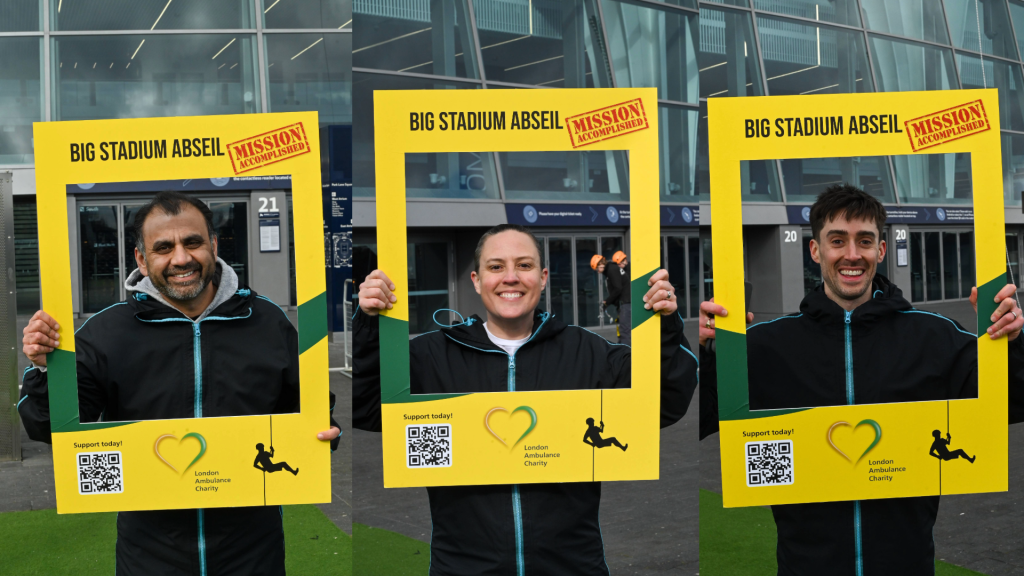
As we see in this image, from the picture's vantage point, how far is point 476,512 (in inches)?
85.0

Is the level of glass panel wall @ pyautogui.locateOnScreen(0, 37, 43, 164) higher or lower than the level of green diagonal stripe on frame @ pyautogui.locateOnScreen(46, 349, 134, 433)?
higher

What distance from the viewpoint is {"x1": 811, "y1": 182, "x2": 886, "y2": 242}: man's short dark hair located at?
2.27m

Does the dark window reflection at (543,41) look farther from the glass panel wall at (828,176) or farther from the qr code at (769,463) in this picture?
the qr code at (769,463)

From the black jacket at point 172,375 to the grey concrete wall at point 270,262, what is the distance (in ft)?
0.14

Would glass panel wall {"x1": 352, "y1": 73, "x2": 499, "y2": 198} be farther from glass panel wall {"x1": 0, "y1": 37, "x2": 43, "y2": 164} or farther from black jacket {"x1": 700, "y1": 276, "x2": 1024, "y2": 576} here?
glass panel wall {"x1": 0, "y1": 37, "x2": 43, "y2": 164}

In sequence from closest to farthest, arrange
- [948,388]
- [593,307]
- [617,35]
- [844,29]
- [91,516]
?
[948,388] → [593,307] → [844,29] → [617,35] → [91,516]

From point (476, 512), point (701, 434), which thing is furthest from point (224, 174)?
point (701, 434)

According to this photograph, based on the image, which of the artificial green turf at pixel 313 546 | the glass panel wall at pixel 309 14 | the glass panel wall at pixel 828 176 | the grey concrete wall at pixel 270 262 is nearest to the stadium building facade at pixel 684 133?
the glass panel wall at pixel 828 176

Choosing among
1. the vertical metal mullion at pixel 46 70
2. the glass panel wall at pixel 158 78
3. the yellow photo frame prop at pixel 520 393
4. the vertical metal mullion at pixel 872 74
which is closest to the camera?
the yellow photo frame prop at pixel 520 393

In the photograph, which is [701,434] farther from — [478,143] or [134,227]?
[134,227]

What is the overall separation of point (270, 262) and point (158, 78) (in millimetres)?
2371

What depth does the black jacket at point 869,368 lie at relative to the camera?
228cm

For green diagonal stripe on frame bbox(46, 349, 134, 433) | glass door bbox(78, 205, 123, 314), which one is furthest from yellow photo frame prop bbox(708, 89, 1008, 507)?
green diagonal stripe on frame bbox(46, 349, 134, 433)

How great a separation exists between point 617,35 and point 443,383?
8.81 feet
